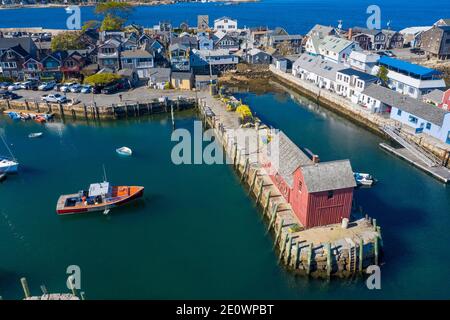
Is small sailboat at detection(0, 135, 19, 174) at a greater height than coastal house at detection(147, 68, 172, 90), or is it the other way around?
coastal house at detection(147, 68, 172, 90)

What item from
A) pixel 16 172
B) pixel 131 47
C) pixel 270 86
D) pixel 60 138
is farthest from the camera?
pixel 131 47

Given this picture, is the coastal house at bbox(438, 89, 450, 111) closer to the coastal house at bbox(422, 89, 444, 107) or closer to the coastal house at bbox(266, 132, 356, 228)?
the coastal house at bbox(422, 89, 444, 107)

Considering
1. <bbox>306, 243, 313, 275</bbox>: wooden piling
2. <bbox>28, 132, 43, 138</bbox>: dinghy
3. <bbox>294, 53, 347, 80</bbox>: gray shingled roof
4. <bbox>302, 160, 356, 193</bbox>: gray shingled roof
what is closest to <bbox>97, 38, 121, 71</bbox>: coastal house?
<bbox>28, 132, 43, 138</bbox>: dinghy

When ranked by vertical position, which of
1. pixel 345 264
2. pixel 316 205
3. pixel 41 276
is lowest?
pixel 41 276

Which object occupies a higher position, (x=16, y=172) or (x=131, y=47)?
(x=131, y=47)

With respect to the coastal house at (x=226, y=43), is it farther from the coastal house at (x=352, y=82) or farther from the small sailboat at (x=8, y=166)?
the small sailboat at (x=8, y=166)

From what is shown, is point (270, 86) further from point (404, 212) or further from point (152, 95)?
point (404, 212)

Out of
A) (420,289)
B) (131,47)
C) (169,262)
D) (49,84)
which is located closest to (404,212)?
(420,289)

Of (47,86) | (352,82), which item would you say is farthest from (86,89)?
(352,82)
